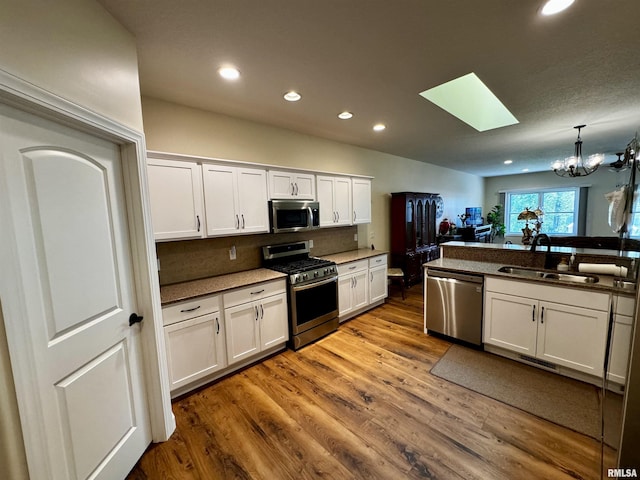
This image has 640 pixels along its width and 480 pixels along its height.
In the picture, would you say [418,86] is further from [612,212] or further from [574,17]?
[612,212]

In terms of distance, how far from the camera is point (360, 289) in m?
3.81

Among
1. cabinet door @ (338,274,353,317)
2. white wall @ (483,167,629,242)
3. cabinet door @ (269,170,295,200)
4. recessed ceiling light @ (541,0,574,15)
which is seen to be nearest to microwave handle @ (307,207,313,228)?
cabinet door @ (269,170,295,200)

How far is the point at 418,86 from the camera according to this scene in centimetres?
230

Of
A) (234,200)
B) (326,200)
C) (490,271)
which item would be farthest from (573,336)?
(234,200)

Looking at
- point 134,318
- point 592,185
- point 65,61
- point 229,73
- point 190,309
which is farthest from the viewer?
point 592,185

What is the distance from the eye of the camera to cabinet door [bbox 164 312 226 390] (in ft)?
7.01

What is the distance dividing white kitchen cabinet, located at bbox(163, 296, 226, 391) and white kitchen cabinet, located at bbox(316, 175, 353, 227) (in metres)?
1.86

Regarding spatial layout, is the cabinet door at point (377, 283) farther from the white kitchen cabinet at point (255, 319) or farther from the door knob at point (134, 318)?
the door knob at point (134, 318)

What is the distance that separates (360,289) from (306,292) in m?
1.12

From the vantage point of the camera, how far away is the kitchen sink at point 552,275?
253cm

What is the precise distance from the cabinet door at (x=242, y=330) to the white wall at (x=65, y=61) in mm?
1480

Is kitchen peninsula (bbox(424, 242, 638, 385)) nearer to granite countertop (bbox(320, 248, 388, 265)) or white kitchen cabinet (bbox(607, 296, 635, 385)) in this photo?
granite countertop (bbox(320, 248, 388, 265))

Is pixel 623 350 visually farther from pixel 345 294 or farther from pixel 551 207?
pixel 551 207

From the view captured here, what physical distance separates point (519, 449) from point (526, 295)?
4.46 ft
